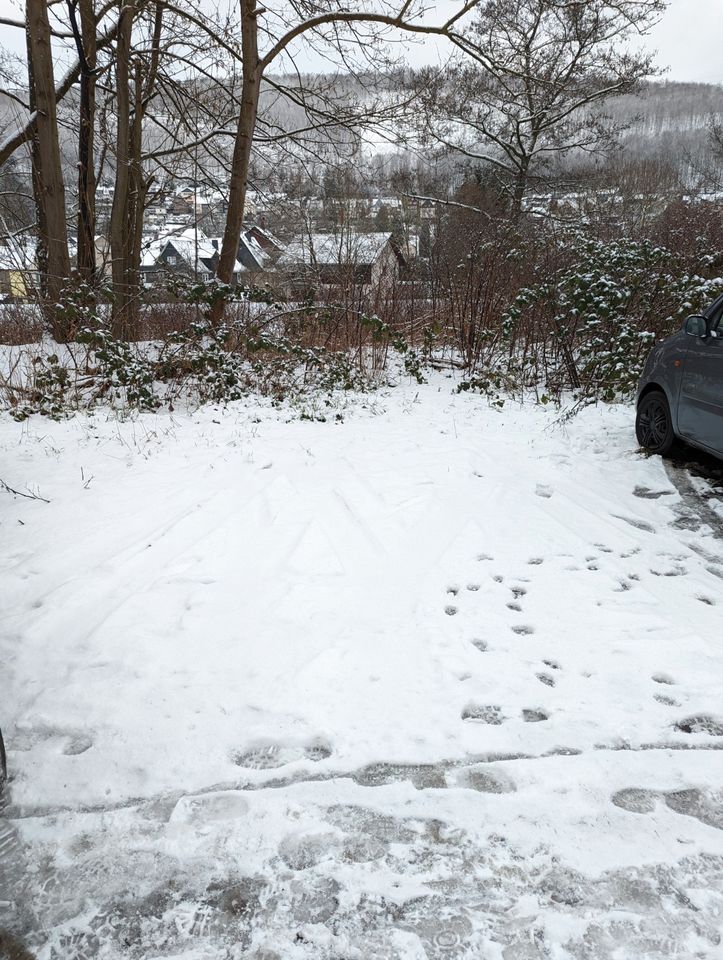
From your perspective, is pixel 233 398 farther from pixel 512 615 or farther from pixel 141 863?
pixel 141 863

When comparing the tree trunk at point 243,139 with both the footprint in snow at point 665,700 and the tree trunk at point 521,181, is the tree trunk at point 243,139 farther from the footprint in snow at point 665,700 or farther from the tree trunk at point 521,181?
the tree trunk at point 521,181

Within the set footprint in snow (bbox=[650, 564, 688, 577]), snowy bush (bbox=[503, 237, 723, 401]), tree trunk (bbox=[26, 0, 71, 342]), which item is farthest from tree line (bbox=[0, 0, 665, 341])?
footprint in snow (bbox=[650, 564, 688, 577])

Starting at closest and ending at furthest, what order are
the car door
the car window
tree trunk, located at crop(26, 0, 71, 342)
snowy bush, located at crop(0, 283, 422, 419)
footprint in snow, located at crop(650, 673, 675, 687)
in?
footprint in snow, located at crop(650, 673, 675, 687) < the car door < the car window < snowy bush, located at crop(0, 283, 422, 419) < tree trunk, located at crop(26, 0, 71, 342)

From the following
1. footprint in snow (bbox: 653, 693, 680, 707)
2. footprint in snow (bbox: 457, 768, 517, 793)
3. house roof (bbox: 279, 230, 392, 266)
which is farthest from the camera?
house roof (bbox: 279, 230, 392, 266)

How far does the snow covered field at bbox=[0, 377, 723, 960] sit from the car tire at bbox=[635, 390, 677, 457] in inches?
28.7

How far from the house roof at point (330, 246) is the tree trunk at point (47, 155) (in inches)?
215

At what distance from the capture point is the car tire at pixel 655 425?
19.9 feet

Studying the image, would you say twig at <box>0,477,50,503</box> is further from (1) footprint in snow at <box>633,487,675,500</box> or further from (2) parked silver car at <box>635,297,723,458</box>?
(2) parked silver car at <box>635,297,723,458</box>

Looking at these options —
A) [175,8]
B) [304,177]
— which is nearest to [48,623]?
[175,8]

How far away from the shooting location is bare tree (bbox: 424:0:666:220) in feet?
56.0

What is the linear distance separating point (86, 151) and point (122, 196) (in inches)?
86.3

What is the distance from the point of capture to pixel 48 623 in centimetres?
353

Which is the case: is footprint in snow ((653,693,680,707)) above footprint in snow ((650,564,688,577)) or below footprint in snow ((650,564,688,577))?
below

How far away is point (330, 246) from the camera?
20.7 metres
